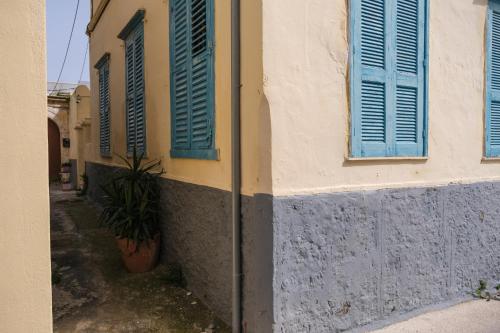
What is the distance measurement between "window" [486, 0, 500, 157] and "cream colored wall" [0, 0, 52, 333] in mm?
4342

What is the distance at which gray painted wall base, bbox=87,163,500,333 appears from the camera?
3.06 m

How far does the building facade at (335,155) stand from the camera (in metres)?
3.07

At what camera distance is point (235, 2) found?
3.24 m

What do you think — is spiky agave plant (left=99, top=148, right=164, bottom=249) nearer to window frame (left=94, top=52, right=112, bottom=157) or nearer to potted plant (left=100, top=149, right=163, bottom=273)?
potted plant (left=100, top=149, right=163, bottom=273)

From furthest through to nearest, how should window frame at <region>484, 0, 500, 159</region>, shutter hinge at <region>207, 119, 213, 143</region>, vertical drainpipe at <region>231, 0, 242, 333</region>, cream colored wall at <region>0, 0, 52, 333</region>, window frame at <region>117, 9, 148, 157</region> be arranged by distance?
window frame at <region>117, 9, 148, 157</region> → window frame at <region>484, 0, 500, 159</region> → shutter hinge at <region>207, 119, 213, 143</region> → vertical drainpipe at <region>231, 0, 242, 333</region> → cream colored wall at <region>0, 0, 52, 333</region>

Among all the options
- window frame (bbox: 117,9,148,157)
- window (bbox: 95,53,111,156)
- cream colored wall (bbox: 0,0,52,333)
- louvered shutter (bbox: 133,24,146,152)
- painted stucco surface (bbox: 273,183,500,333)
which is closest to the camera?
cream colored wall (bbox: 0,0,52,333)

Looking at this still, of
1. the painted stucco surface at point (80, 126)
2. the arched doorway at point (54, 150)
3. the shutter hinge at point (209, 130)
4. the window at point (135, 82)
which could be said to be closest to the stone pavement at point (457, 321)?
the shutter hinge at point (209, 130)

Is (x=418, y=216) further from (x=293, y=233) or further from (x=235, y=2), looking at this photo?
(x=235, y=2)

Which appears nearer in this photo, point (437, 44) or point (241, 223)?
point (241, 223)

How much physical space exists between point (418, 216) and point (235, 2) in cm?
252

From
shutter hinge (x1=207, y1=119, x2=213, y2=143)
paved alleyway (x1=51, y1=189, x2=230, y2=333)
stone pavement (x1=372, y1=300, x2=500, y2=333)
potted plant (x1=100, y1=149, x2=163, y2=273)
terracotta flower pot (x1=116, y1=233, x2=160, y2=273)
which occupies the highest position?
shutter hinge (x1=207, y1=119, x2=213, y2=143)

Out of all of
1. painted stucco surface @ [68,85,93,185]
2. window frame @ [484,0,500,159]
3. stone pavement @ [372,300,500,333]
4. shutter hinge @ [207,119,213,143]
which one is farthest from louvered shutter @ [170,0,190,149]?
painted stucco surface @ [68,85,93,185]

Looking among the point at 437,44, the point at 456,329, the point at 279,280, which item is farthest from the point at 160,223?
the point at 437,44

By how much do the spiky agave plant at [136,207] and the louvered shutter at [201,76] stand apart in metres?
1.17
